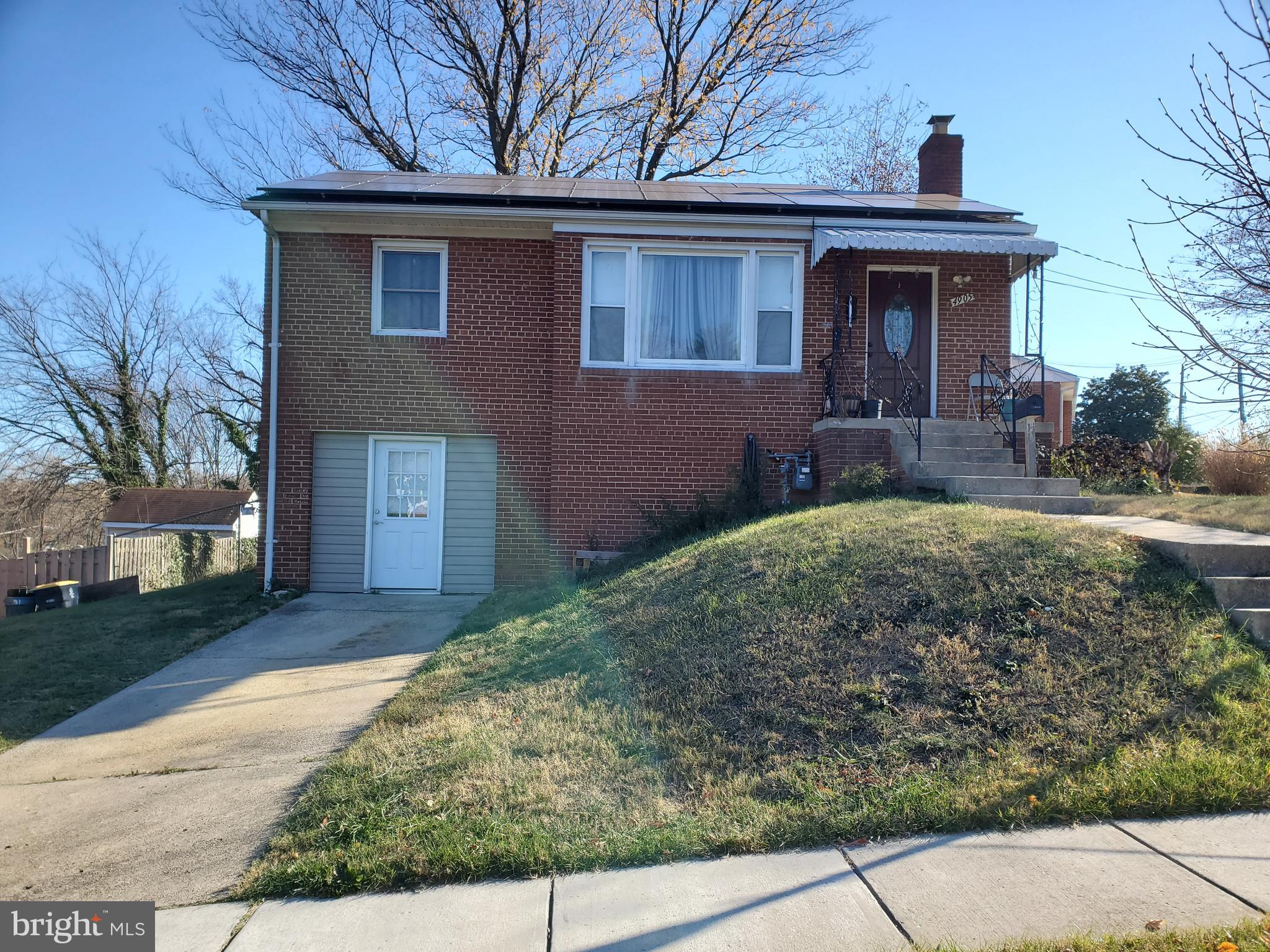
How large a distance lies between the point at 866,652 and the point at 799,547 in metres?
1.81

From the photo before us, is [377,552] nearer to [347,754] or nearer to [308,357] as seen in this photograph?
[308,357]

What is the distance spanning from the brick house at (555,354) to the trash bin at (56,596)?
500 centimetres

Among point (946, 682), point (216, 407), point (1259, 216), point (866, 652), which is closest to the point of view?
point (1259, 216)

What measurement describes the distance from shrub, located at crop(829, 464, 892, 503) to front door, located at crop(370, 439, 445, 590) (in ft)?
17.8

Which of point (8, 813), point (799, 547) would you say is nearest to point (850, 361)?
point (799, 547)

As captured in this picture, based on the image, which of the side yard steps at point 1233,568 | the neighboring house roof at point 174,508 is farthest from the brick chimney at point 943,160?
the neighboring house roof at point 174,508

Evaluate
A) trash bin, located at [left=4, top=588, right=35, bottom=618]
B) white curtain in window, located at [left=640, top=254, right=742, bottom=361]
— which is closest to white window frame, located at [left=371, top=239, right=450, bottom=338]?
white curtain in window, located at [left=640, top=254, right=742, bottom=361]

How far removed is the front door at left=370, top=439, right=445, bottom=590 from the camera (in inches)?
452

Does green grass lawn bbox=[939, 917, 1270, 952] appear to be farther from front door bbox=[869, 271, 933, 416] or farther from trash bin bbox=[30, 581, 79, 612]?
trash bin bbox=[30, 581, 79, 612]

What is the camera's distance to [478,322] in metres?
11.4

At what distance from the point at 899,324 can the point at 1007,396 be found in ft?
5.93

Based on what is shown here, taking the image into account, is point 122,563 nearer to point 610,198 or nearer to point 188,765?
point 610,198

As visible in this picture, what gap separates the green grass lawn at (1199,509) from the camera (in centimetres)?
802

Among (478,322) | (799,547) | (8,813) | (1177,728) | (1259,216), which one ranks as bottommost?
(8,813)
